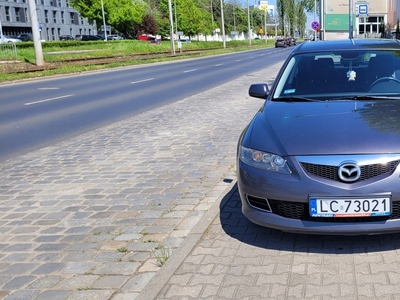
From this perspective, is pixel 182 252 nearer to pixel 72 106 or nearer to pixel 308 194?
pixel 308 194

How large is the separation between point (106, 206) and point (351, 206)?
2.59 meters

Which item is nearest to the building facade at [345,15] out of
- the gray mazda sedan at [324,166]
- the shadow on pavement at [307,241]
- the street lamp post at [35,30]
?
the street lamp post at [35,30]

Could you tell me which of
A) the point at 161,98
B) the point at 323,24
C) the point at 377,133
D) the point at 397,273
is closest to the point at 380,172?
the point at 377,133

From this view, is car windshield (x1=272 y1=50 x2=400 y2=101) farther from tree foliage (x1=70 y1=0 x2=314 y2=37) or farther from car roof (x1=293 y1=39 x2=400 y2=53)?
tree foliage (x1=70 y1=0 x2=314 y2=37)

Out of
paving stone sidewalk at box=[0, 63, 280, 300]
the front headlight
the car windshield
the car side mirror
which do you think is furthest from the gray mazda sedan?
paving stone sidewalk at box=[0, 63, 280, 300]

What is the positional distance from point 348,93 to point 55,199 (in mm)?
3250

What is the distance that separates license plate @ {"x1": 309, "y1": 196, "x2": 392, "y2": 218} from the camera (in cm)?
353

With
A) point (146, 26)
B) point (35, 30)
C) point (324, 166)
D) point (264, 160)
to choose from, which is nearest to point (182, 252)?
point (264, 160)

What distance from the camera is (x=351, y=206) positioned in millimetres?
3557

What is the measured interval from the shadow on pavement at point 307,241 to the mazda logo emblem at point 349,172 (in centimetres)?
65

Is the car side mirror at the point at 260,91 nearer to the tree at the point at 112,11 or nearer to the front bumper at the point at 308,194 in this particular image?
the front bumper at the point at 308,194

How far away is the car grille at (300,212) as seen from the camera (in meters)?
3.59

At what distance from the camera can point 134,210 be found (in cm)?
502

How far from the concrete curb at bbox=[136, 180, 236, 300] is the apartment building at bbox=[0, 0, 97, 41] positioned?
71227 millimetres
